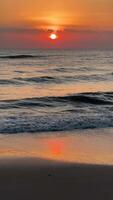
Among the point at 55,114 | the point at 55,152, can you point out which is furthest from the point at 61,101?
the point at 55,152

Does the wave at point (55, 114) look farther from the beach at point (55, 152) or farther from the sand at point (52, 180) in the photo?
the sand at point (52, 180)

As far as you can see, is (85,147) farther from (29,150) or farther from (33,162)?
(33,162)

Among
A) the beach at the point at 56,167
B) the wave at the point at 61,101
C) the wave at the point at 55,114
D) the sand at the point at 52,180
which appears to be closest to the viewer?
the sand at the point at 52,180

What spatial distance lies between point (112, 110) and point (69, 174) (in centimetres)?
825

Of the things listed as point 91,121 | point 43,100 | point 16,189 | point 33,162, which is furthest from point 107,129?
point 43,100

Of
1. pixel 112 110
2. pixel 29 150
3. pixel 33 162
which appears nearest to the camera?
pixel 33 162

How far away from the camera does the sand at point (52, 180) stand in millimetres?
5308

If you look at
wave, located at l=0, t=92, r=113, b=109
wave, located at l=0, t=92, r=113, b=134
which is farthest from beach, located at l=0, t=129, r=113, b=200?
wave, located at l=0, t=92, r=113, b=109

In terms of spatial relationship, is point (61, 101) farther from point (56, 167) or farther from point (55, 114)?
point (56, 167)

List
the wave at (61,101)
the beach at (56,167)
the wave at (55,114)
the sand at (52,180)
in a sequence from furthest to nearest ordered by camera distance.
Answer: the wave at (61,101)
the wave at (55,114)
the beach at (56,167)
the sand at (52,180)

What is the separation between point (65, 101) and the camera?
17438 mm

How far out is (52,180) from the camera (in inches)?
236

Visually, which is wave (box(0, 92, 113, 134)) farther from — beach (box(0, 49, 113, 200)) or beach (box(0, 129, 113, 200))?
A: beach (box(0, 129, 113, 200))

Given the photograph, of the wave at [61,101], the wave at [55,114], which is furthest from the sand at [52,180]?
the wave at [61,101]
